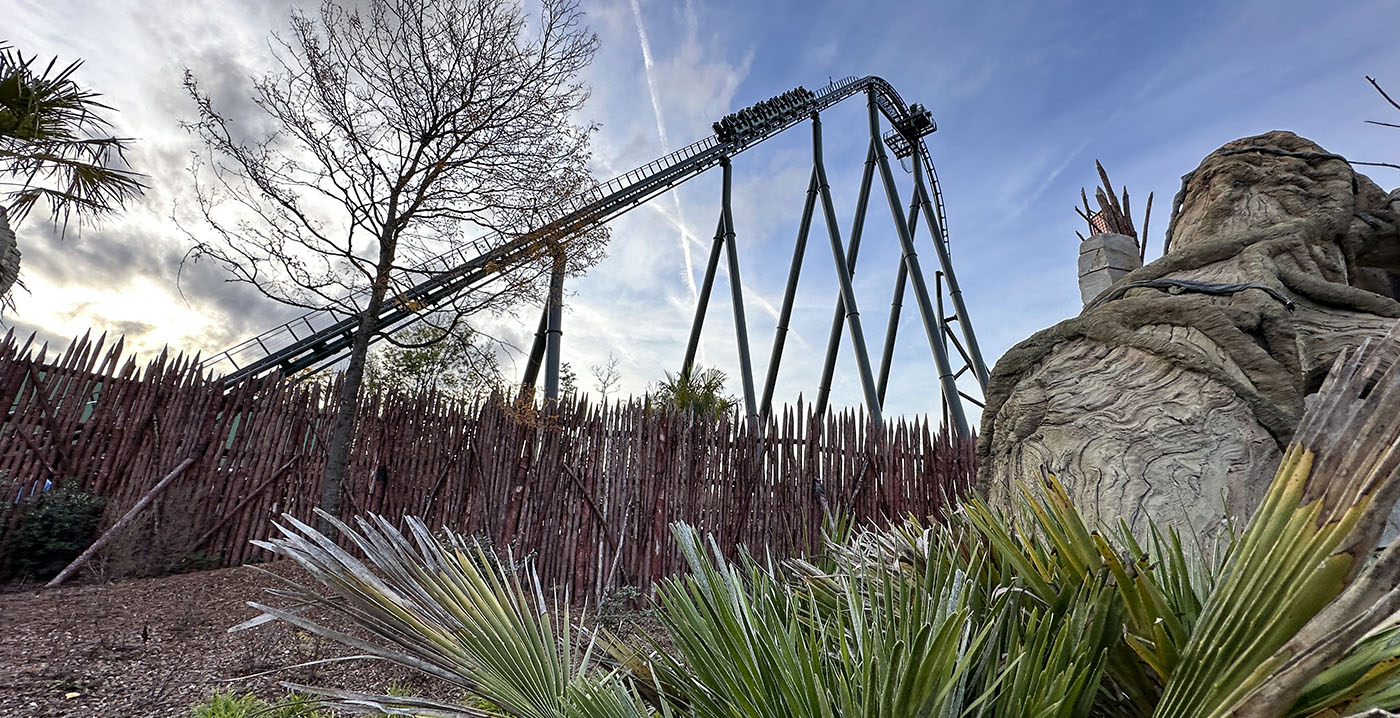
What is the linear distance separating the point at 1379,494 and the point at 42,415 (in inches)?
294

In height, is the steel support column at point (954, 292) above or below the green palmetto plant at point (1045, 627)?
above

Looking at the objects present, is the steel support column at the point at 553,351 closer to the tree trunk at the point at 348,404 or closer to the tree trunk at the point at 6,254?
the tree trunk at the point at 348,404

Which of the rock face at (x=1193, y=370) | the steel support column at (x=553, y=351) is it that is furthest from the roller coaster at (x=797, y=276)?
the rock face at (x=1193, y=370)

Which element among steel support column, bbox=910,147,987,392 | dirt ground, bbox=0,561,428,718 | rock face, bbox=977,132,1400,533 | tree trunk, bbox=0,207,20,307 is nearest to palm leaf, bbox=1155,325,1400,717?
rock face, bbox=977,132,1400,533

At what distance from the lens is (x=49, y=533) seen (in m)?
4.95

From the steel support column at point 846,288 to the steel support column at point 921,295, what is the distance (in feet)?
3.68

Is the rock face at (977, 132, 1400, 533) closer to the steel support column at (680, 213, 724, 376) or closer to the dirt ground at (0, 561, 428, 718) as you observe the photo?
the dirt ground at (0, 561, 428, 718)

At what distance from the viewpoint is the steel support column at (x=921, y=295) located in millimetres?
11273

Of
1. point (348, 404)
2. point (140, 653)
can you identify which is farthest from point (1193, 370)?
point (348, 404)

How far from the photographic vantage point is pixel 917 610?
1.05 m

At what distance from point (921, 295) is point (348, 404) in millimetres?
9831

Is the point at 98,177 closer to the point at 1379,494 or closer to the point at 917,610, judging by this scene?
the point at 917,610

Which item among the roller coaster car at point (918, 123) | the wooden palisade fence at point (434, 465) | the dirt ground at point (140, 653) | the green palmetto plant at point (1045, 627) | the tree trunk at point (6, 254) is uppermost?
the roller coaster car at point (918, 123)

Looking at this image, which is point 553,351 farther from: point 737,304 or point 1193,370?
point 1193,370
